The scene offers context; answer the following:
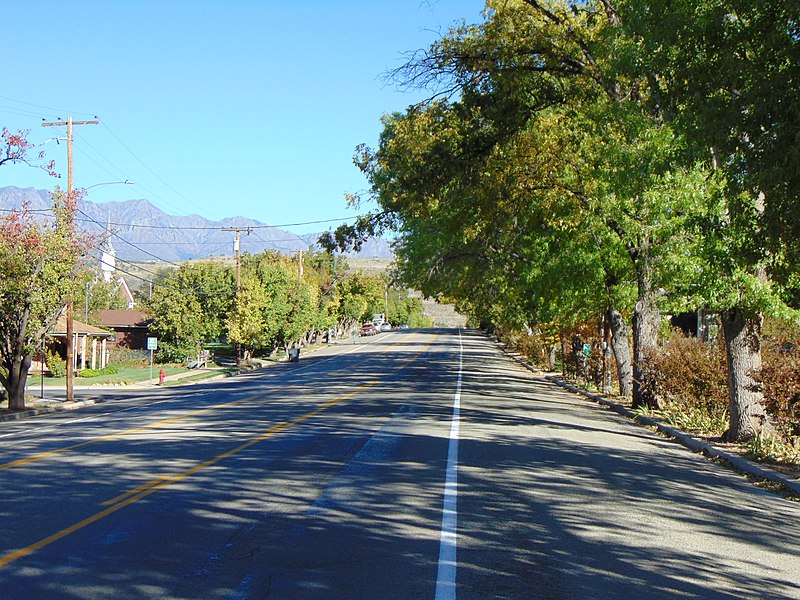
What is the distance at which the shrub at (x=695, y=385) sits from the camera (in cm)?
1797

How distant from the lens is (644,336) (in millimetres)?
22625

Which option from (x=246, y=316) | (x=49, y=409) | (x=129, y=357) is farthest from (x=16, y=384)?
(x=129, y=357)

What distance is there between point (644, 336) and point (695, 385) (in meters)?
3.74

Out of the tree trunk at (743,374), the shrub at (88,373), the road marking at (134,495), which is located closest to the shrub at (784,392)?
the tree trunk at (743,374)

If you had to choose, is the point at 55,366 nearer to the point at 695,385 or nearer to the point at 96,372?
the point at 96,372

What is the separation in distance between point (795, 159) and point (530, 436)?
361 inches

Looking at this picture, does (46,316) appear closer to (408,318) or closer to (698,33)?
(698,33)

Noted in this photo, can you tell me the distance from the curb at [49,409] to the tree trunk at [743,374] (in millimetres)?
20710

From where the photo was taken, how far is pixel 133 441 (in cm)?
1536

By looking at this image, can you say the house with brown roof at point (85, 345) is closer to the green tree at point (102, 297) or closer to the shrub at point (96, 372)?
the shrub at point (96, 372)

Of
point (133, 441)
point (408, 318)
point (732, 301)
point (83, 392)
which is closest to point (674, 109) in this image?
point (732, 301)

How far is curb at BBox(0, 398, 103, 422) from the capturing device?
25403 mm

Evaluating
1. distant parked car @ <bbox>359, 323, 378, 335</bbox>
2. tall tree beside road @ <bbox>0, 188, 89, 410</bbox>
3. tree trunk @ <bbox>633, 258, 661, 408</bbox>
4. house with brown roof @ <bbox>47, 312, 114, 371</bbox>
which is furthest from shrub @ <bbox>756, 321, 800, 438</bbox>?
distant parked car @ <bbox>359, 323, 378, 335</bbox>

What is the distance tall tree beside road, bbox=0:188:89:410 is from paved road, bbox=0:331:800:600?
11002 mm
